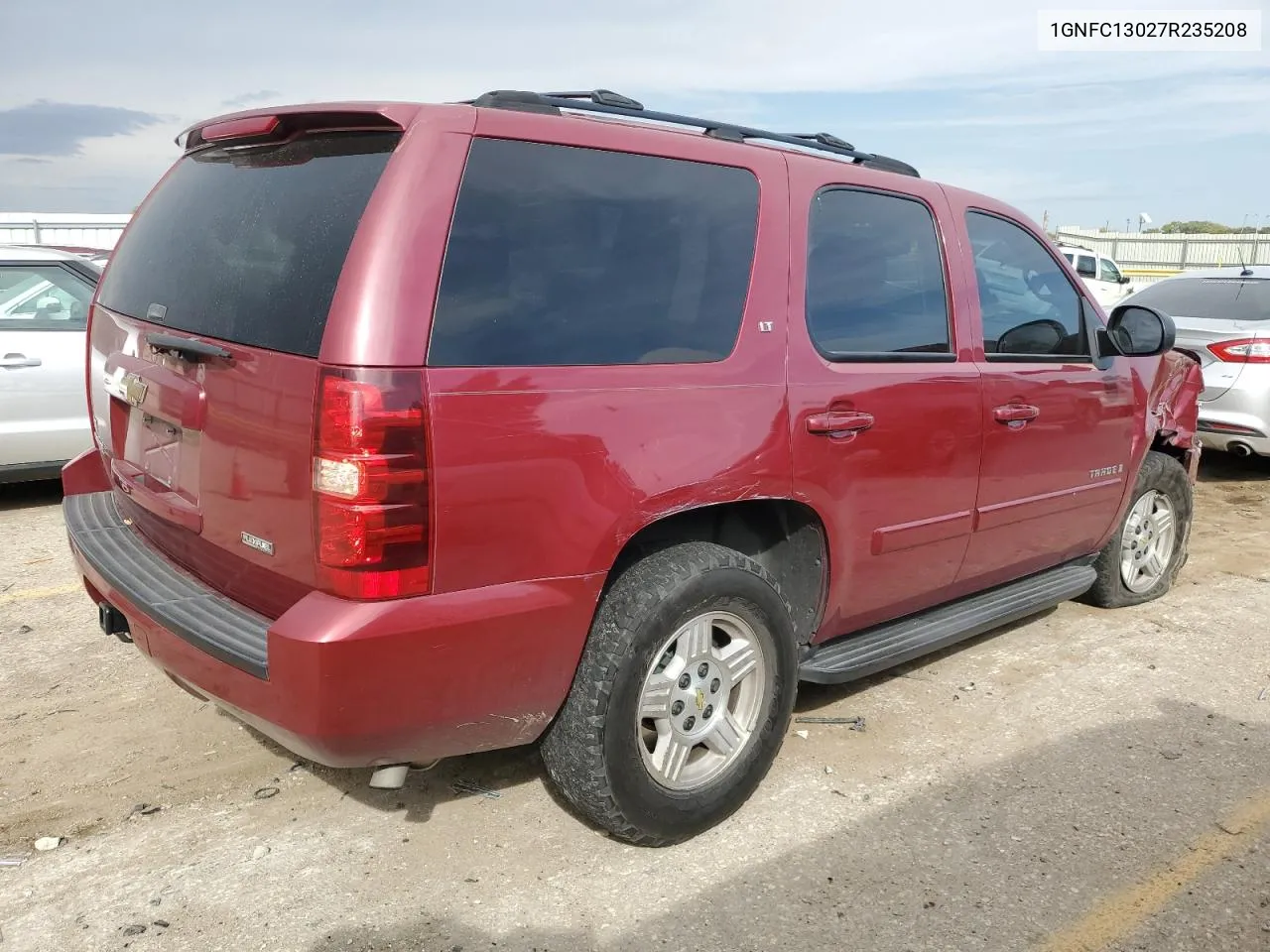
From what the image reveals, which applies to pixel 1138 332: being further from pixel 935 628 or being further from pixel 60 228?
pixel 60 228

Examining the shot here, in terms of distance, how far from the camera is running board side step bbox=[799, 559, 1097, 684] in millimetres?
3414

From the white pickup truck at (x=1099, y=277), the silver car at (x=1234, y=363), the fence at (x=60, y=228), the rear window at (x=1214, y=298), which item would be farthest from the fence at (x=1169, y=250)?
the fence at (x=60, y=228)

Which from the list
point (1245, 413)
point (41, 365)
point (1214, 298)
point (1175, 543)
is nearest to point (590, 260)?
point (1175, 543)

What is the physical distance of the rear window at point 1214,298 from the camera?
26.2 ft

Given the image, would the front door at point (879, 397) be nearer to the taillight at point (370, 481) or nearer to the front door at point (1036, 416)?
the front door at point (1036, 416)

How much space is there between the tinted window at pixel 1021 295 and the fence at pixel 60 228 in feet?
43.1

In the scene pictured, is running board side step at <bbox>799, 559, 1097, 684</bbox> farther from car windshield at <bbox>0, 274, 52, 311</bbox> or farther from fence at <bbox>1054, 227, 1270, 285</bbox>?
fence at <bbox>1054, 227, 1270, 285</bbox>

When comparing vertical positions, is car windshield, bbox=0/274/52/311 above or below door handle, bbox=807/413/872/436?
above

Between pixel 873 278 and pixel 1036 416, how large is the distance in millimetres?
963

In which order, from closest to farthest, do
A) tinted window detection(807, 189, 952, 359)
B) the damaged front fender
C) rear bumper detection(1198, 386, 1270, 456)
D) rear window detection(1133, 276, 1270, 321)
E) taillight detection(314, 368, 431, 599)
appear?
taillight detection(314, 368, 431, 599)
tinted window detection(807, 189, 952, 359)
the damaged front fender
rear bumper detection(1198, 386, 1270, 456)
rear window detection(1133, 276, 1270, 321)

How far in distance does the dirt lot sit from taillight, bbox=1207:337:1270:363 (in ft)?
13.6

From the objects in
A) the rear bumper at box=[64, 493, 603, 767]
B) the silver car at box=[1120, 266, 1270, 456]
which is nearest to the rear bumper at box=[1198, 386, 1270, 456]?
the silver car at box=[1120, 266, 1270, 456]

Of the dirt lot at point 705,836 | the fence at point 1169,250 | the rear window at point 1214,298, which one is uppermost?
the fence at point 1169,250

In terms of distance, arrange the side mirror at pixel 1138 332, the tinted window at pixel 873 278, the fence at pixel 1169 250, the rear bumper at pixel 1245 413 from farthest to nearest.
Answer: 1. the fence at pixel 1169 250
2. the rear bumper at pixel 1245 413
3. the side mirror at pixel 1138 332
4. the tinted window at pixel 873 278
